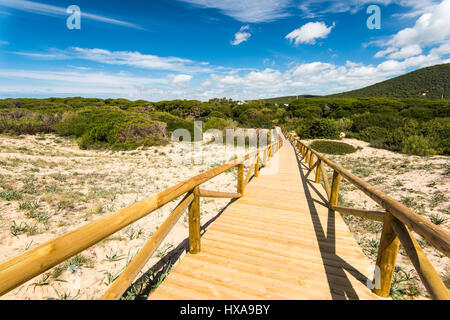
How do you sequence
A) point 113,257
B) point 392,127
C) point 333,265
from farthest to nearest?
point 392,127
point 113,257
point 333,265

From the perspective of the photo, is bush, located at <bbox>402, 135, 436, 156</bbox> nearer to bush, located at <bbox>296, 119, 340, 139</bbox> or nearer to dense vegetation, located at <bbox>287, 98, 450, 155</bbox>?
dense vegetation, located at <bbox>287, 98, 450, 155</bbox>

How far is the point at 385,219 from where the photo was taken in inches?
74.8

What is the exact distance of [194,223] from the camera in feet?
8.02

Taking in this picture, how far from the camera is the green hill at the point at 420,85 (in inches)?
1916

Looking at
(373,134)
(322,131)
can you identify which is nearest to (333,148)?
(373,134)

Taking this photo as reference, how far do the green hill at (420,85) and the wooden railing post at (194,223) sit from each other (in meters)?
66.1

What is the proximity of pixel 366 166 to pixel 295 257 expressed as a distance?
391 inches

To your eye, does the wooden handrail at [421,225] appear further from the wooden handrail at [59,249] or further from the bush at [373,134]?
the bush at [373,134]

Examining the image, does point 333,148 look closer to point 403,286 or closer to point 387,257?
point 403,286

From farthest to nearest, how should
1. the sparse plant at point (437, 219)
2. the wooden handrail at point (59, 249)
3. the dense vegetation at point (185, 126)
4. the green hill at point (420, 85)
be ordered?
1. the green hill at point (420, 85)
2. the dense vegetation at point (185, 126)
3. the sparse plant at point (437, 219)
4. the wooden handrail at point (59, 249)

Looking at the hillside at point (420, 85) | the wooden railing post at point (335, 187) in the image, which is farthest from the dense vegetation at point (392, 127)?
the hillside at point (420, 85)

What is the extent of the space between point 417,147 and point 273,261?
14194 mm

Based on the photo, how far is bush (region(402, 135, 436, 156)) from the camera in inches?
440
